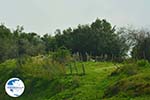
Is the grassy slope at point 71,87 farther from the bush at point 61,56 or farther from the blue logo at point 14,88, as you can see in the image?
the blue logo at point 14,88

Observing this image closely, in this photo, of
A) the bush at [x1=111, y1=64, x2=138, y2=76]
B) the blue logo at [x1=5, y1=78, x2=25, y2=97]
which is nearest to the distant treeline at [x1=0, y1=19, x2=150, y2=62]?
the bush at [x1=111, y1=64, x2=138, y2=76]

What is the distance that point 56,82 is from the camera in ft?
135

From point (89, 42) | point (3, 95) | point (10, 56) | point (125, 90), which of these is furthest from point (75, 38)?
point (125, 90)

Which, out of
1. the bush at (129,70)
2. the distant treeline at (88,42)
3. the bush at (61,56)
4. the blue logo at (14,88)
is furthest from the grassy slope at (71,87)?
the distant treeline at (88,42)

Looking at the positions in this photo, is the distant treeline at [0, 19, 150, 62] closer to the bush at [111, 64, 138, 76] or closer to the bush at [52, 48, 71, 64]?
the bush at [52, 48, 71, 64]

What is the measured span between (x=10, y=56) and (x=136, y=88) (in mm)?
44478

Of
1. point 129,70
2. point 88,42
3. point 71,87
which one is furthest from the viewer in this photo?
point 88,42

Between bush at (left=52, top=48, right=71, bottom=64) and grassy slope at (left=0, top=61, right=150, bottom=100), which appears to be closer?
grassy slope at (left=0, top=61, right=150, bottom=100)

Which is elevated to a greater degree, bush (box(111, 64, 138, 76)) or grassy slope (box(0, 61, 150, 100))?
bush (box(111, 64, 138, 76))

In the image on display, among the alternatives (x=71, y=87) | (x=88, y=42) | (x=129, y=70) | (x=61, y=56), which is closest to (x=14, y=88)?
(x=129, y=70)

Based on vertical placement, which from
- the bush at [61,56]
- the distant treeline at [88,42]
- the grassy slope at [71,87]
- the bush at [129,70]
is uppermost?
the distant treeline at [88,42]

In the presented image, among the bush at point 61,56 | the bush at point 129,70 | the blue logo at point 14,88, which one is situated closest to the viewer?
the blue logo at point 14,88

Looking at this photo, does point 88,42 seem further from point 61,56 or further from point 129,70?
point 129,70

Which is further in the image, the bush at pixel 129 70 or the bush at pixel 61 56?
the bush at pixel 61 56
